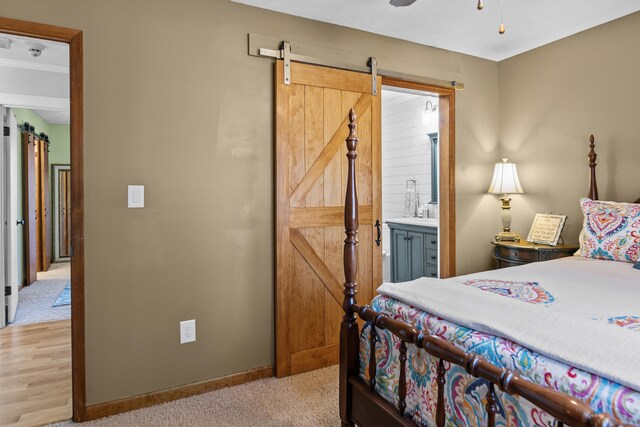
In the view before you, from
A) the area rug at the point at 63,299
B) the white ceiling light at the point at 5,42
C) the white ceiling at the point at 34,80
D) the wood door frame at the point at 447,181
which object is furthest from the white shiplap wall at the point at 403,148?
the area rug at the point at 63,299

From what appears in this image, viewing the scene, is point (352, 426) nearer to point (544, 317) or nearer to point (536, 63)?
point (544, 317)

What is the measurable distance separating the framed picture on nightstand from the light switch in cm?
292

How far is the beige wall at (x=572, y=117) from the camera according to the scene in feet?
9.69

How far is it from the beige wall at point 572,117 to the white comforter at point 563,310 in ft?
3.25

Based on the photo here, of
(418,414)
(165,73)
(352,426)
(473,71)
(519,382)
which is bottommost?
(352,426)

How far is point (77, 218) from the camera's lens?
2.23m

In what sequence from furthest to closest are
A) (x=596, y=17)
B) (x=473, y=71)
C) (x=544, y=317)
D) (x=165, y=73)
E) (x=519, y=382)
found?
(x=473, y=71) < (x=596, y=17) < (x=165, y=73) < (x=544, y=317) < (x=519, y=382)

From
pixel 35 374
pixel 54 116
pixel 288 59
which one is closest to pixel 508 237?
pixel 288 59

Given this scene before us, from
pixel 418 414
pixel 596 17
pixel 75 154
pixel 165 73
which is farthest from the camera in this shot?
pixel 596 17

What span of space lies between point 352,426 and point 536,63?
324 centimetres

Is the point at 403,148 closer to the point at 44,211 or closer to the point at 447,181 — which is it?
the point at 447,181

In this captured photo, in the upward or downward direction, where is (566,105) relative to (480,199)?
upward

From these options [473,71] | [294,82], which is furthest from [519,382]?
[473,71]

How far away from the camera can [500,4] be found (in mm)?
2670
